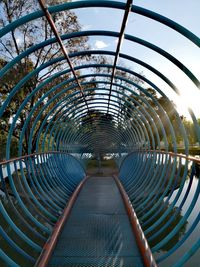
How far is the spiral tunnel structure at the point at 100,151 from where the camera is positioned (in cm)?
296

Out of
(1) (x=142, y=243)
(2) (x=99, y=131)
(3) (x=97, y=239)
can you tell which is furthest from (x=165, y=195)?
(2) (x=99, y=131)

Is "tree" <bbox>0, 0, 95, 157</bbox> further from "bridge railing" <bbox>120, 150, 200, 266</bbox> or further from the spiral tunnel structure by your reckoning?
"bridge railing" <bbox>120, 150, 200, 266</bbox>

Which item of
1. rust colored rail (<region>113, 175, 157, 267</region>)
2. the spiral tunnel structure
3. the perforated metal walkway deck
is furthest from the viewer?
the perforated metal walkway deck

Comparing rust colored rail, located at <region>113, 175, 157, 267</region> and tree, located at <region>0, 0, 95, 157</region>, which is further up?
tree, located at <region>0, 0, 95, 157</region>

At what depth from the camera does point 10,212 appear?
35.7ft

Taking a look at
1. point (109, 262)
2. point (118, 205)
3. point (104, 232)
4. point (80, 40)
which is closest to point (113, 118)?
point (80, 40)

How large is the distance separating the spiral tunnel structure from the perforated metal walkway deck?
0.94ft

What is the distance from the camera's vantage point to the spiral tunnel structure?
9.73 feet

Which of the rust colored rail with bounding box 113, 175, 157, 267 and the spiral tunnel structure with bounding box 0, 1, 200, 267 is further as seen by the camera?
the rust colored rail with bounding box 113, 175, 157, 267

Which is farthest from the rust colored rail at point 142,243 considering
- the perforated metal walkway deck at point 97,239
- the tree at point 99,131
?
the tree at point 99,131

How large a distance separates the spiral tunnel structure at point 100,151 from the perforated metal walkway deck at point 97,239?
11.2 inches

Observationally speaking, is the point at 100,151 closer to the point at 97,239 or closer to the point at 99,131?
the point at 99,131

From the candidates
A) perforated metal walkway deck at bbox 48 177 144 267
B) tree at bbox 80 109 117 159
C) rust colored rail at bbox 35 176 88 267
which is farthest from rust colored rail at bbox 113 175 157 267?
tree at bbox 80 109 117 159

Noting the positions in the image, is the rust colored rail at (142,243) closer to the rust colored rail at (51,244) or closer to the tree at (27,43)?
the rust colored rail at (51,244)
